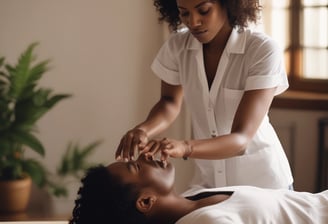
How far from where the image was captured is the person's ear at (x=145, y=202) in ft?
6.00

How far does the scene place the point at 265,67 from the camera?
2188mm

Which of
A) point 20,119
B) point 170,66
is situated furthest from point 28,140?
point 170,66

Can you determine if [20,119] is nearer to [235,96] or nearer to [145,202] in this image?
[235,96]

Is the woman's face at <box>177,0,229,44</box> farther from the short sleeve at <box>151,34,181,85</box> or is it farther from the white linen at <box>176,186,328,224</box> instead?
the white linen at <box>176,186,328,224</box>

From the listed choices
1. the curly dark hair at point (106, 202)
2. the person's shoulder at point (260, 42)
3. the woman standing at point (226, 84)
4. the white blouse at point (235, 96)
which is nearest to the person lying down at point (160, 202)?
the curly dark hair at point (106, 202)

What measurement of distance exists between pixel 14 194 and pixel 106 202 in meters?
2.01

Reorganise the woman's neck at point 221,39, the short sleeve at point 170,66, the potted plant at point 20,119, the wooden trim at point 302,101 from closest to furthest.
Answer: the woman's neck at point 221,39, the short sleeve at point 170,66, the potted plant at point 20,119, the wooden trim at point 302,101

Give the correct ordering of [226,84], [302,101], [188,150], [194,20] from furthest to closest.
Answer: [302,101]
[226,84]
[194,20]
[188,150]

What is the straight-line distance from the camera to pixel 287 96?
12.9 feet

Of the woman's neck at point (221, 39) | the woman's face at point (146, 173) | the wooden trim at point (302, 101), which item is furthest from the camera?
the wooden trim at point (302, 101)

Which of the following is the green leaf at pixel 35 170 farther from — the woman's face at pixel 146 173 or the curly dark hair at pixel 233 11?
the woman's face at pixel 146 173

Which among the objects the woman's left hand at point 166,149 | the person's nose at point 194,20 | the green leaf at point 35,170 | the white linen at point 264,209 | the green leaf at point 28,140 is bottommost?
the green leaf at point 35,170

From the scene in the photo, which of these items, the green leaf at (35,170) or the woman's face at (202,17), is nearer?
the woman's face at (202,17)

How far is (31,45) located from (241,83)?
1709mm
